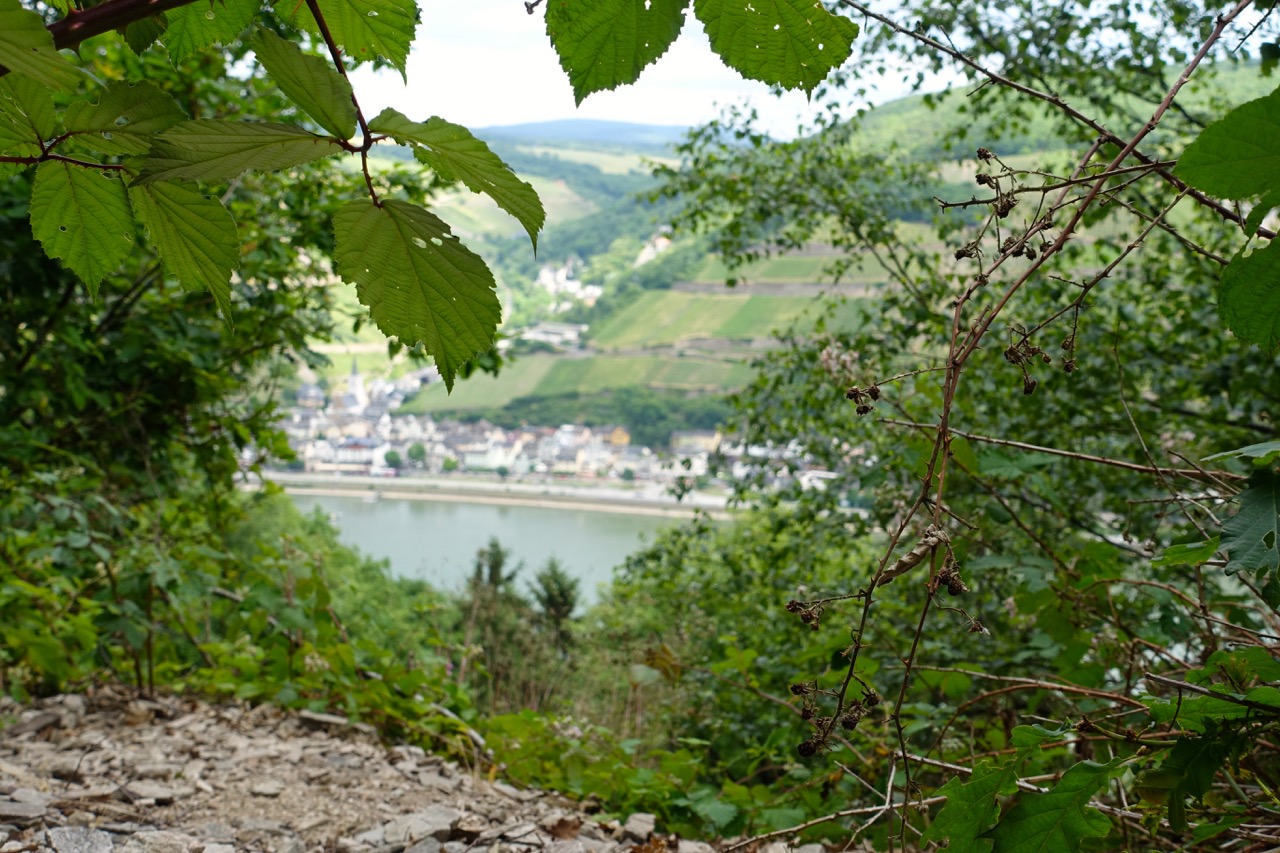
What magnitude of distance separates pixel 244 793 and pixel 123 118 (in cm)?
164

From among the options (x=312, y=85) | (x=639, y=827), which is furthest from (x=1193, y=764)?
(x=639, y=827)

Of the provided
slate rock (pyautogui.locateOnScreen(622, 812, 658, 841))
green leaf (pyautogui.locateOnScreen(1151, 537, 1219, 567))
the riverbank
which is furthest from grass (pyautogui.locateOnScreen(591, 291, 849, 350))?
→ green leaf (pyautogui.locateOnScreen(1151, 537, 1219, 567))

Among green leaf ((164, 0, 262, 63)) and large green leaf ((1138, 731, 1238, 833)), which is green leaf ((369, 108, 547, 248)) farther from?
large green leaf ((1138, 731, 1238, 833))

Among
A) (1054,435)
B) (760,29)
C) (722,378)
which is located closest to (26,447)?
(760,29)

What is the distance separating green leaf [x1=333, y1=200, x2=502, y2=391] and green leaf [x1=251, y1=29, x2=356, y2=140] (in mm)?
51

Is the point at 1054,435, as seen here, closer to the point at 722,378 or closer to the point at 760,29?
the point at 760,29

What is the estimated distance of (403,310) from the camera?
432mm

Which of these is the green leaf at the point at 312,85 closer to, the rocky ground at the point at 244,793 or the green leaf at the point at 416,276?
the green leaf at the point at 416,276

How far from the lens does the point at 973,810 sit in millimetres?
633

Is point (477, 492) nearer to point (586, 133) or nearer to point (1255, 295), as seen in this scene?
point (586, 133)

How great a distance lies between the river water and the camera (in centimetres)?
1941

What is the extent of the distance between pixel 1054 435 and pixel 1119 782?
236 cm

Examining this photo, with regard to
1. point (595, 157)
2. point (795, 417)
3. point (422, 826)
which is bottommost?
point (422, 826)

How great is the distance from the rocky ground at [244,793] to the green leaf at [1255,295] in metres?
1.14
